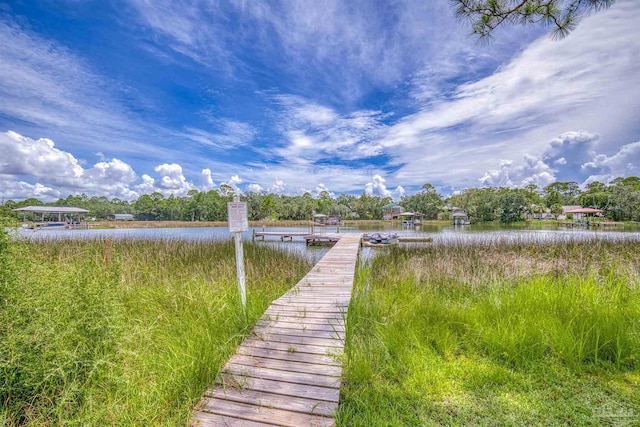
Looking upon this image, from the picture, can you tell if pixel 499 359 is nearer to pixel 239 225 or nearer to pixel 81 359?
pixel 239 225

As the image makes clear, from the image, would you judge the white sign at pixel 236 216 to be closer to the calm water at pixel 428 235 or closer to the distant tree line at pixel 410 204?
the calm water at pixel 428 235

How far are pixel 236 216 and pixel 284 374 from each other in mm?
1930

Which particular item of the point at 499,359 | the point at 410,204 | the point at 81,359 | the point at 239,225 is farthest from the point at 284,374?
the point at 410,204

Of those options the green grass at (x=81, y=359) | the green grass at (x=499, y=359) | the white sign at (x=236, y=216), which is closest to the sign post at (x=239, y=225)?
the white sign at (x=236, y=216)

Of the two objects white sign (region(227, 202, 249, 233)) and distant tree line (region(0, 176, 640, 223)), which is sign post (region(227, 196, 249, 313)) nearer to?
white sign (region(227, 202, 249, 233))

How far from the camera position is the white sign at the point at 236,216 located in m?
3.47

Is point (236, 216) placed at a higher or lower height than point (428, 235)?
higher

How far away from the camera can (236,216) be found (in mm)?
3518

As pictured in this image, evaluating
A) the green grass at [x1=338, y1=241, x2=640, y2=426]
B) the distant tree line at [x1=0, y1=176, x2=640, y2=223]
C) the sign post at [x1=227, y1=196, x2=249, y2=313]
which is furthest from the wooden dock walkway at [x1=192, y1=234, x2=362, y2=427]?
the distant tree line at [x1=0, y1=176, x2=640, y2=223]

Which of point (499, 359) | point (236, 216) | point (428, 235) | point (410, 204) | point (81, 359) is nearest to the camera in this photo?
point (81, 359)

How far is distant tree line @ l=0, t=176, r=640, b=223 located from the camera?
4172 centimetres

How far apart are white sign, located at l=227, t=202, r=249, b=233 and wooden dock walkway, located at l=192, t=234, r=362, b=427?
1205 mm

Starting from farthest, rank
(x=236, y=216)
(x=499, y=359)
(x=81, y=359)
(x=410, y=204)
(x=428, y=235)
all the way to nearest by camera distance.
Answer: (x=410, y=204) < (x=428, y=235) < (x=236, y=216) < (x=499, y=359) < (x=81, y=359)

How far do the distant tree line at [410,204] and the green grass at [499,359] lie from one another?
45.7m
